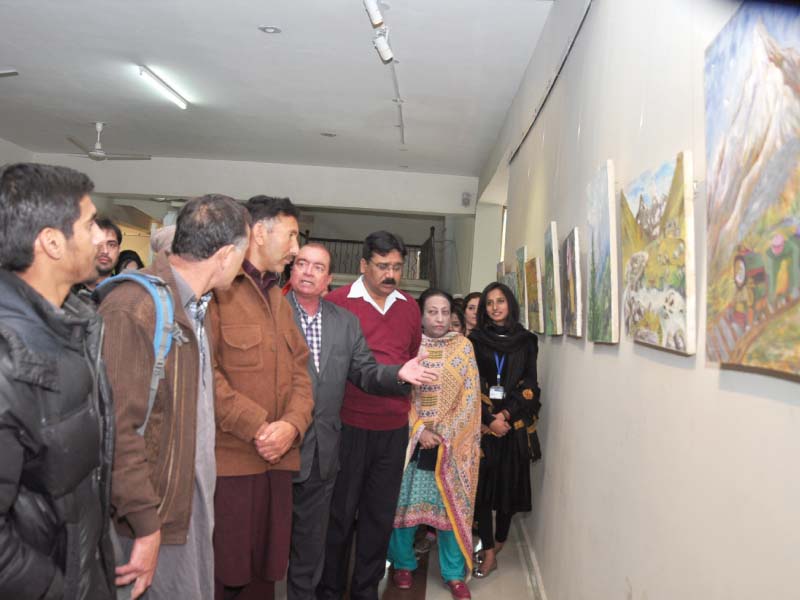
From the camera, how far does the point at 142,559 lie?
178cm

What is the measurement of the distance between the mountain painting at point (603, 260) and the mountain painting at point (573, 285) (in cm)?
23

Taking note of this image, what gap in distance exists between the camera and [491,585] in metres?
4.08

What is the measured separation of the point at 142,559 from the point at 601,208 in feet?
6.54

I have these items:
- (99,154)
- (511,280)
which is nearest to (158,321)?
(511,280)

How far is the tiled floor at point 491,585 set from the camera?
149 inches

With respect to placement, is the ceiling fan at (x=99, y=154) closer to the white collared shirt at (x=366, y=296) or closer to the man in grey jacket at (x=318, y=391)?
the white collared shirt at (x=366, y=296)

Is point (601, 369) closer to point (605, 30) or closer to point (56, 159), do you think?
point (605, 30)

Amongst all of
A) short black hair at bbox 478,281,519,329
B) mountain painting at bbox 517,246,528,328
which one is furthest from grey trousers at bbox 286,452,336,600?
mountain painting at bbox 517,246,528,328

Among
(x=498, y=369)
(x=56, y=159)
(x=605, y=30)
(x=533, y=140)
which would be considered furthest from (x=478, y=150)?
(x=56, y=159)

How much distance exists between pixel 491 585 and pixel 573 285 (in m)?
1.93

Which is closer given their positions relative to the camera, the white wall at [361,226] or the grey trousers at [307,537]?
the grey trousers at [307,537]

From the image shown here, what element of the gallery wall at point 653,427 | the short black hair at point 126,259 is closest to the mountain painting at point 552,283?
the gallery wall at point 653,427

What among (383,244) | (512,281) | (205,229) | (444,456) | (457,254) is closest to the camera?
(205,229)

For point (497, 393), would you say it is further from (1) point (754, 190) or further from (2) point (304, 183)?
(2) point (304, 183)
